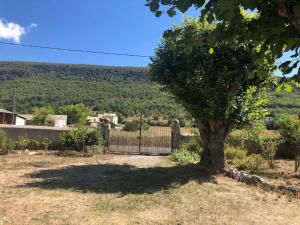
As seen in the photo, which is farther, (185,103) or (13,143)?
(13,143)

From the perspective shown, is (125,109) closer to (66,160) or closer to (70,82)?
(70,82)

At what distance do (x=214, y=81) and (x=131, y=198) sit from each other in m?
5.43

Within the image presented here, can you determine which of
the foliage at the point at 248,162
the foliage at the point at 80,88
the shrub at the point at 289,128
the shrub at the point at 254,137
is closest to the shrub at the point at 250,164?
the foliage at the point at 248,162

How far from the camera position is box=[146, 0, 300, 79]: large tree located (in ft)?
10.4

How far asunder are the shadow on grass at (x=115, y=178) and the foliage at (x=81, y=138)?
5.37 meters

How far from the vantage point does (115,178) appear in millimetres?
13570

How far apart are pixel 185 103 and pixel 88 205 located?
593cm

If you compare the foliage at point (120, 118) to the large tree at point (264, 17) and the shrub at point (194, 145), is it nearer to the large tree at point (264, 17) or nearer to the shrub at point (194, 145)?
the shrub at point (194, 145)

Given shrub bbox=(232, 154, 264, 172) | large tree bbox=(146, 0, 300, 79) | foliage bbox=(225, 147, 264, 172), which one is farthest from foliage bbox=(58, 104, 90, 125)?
large tree bbox=(146, 0, 300, 79)

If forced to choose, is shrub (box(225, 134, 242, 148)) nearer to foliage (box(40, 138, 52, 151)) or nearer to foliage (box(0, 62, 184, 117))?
foliage (box(40, 138, 52, 151))

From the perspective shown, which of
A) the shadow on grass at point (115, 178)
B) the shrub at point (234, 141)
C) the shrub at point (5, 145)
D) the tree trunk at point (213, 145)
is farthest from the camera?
the shrub at point (234, 141)

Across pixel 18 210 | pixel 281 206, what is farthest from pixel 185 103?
pixel 18 210

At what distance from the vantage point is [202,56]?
556 inches

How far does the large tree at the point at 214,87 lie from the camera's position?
1376cm
